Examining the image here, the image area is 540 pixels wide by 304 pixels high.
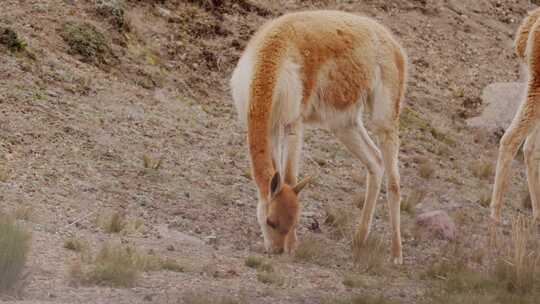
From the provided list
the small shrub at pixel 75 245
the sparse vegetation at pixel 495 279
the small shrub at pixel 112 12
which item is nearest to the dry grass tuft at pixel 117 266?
the small shrub at pixel 75 245

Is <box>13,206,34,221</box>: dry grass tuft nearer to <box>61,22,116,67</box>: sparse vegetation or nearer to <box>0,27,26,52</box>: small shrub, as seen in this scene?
<box>0,27,26,52</box>: small shrub

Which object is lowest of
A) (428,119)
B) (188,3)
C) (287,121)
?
(428,119)

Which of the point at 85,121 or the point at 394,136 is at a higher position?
the point at 394,136

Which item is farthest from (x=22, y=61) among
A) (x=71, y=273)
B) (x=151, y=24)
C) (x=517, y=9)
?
(x=517, y=9)

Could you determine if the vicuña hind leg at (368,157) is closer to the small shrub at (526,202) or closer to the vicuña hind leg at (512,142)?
the vicuña hind leg at (512,142)

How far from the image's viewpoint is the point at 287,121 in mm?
8820

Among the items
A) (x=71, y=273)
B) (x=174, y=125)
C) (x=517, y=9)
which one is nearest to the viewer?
(x=71, y=273)

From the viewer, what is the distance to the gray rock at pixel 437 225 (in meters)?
10.9

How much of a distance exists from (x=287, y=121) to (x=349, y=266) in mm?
1402

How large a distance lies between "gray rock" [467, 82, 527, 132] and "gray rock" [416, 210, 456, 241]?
13.4ft

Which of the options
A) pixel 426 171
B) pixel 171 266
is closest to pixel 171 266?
pixel 171 266

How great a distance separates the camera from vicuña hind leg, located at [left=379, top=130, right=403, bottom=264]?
9734 mm

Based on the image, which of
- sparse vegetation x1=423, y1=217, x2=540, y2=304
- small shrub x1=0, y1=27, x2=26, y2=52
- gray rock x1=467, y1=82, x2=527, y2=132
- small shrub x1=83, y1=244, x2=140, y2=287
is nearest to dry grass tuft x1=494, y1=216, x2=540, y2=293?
sparse vegetation x1=423, y1=217, x2=540, y2=304

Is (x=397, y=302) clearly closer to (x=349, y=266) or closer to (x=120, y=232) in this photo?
(x=349, y=266)
